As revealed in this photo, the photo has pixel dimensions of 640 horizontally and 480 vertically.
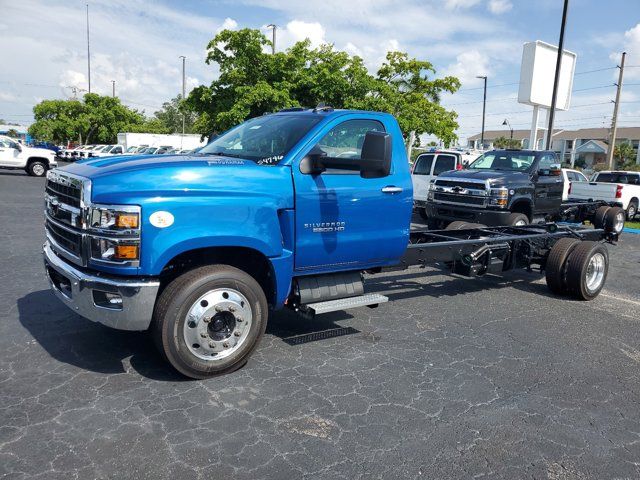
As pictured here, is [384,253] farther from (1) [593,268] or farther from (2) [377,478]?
(1) [593,268]

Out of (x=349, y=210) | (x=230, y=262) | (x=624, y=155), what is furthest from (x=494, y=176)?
(x=624, y=155)

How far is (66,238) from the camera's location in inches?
159

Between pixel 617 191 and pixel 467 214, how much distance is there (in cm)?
813

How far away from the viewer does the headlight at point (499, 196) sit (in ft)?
36.2

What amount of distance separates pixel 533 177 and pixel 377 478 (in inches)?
403

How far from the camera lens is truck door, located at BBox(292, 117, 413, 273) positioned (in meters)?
4.43

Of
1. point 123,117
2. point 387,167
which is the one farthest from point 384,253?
point 123,117

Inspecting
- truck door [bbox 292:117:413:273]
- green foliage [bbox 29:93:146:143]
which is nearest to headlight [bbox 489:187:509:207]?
truck door [bbox 292:117:413:273]

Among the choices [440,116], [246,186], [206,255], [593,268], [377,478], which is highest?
[440,116]

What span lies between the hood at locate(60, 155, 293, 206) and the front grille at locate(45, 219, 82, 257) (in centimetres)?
43

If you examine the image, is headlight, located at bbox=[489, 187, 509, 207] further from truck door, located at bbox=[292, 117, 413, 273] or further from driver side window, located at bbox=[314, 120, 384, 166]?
driver side window, located at bbox=[314, 120, 384, 166]

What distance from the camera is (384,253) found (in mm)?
5043

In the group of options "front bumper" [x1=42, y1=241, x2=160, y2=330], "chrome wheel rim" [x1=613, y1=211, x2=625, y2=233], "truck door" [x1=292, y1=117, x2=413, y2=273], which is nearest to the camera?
"front bumper" [x1=42, y1=241, x2=160, y2=330]

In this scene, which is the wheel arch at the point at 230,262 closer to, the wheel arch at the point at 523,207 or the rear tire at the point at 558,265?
the rear tire at the point at 558,265
